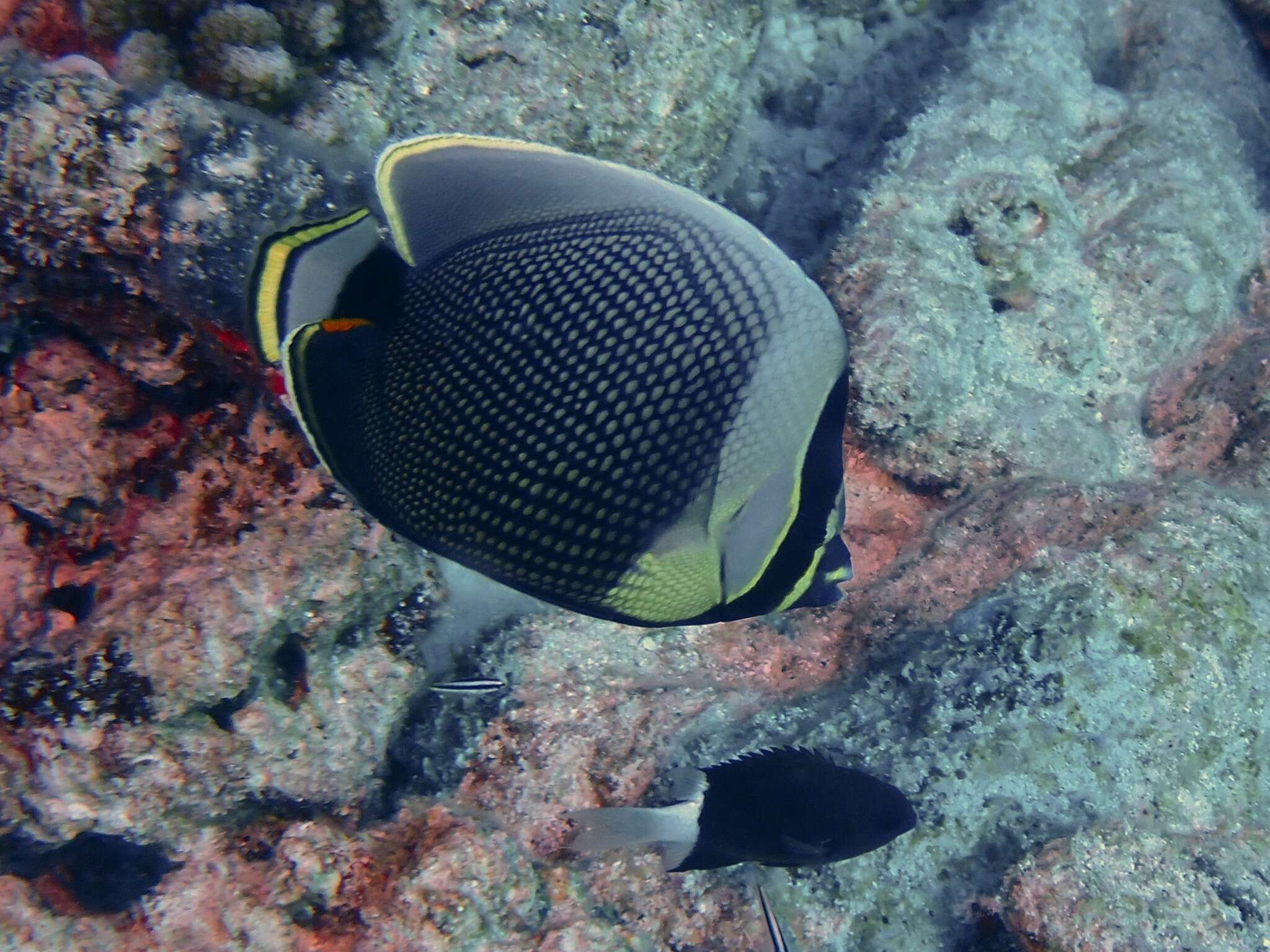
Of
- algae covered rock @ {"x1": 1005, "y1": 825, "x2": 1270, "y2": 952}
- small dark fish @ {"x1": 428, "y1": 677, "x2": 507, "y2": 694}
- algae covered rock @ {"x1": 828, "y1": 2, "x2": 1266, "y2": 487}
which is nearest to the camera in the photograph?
algae covered rock @ {"x1": 1005, "y1": 825, "x2": 1270, "y2": 952}

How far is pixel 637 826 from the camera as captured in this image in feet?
7.46

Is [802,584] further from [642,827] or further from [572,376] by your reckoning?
[642,827]

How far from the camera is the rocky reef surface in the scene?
2266mm

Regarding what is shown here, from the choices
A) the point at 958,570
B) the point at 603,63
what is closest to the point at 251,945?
the point at 958,570

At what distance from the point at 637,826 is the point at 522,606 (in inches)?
40.4

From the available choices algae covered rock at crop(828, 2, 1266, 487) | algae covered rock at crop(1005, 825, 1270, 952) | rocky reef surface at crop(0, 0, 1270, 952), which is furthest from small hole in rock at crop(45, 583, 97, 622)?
algae covered rock at crop(1005, 825, 1270, 952)

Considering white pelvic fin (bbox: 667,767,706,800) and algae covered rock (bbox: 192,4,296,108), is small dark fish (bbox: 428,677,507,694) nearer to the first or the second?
white pelvic fin (bbox: 667,767,706,800)

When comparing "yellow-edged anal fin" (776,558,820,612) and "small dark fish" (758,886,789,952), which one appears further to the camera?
"small dark fish" (758,886,789,952)

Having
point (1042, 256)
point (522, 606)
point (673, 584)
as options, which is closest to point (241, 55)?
point (522, 606)

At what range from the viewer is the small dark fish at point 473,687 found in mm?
2754

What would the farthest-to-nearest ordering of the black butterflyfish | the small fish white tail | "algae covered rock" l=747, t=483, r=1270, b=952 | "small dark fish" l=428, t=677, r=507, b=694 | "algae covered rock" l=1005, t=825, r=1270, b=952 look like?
"small dark fish" l=428, t=677, r=507, b=694
"algae covered rock" l=747, t=483, r=1270, b=952
the small fish white tail
"algae covered rock" l=1005, t=825, r=1270, b=952
the black butterflyfish

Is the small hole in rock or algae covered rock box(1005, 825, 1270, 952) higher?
algae covered rock box(1005, 825, 1270, 952)

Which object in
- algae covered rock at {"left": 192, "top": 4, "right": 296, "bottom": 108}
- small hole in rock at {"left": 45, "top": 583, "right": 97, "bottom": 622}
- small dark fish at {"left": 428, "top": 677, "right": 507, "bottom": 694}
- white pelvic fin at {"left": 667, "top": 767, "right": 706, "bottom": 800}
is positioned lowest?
small hole in rock at {"left": 45, "top": 583, "right": 97, "bottom": 622}

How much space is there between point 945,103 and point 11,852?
476cm
